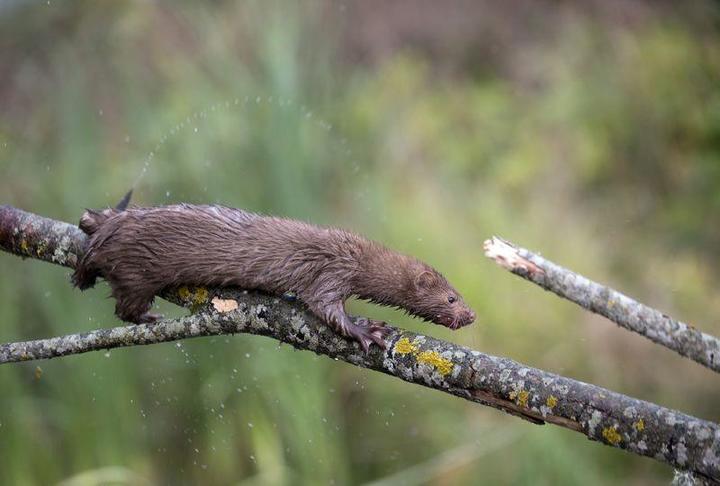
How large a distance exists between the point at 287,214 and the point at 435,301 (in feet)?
7.88

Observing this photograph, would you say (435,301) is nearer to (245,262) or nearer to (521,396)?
(245,262)

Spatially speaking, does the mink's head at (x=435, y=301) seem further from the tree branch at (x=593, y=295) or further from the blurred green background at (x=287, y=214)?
the blurred green background at (x=287, y=214)

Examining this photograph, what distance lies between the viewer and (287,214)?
5.57 metres

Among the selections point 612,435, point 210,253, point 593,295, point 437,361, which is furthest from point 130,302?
point 612,435

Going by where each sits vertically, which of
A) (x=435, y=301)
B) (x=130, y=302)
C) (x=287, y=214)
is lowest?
(x=287, y=214)

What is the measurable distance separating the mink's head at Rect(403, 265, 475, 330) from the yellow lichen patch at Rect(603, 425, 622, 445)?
110 cm

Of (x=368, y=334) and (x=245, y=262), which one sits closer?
(x=368, y=334)

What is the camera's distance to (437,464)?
19.6ft

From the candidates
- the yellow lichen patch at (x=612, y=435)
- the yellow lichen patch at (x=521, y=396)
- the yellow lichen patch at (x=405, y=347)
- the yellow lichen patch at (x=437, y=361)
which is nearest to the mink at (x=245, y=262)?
the yellow lichen patch at (x=405, y=347)

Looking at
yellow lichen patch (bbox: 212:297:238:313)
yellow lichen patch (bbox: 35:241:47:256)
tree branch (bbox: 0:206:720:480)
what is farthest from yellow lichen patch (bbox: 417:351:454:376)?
yellow lichen patch (bbox: 35:241:47:256)

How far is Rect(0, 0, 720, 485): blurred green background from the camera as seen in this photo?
216 inches

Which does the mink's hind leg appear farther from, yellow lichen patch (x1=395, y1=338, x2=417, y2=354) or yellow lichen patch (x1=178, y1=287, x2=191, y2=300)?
yellow lichen patch (x1=395, y1=338, x2=417, y2=354)

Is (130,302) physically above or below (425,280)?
below

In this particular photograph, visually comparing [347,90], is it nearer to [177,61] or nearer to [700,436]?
[177,61]
